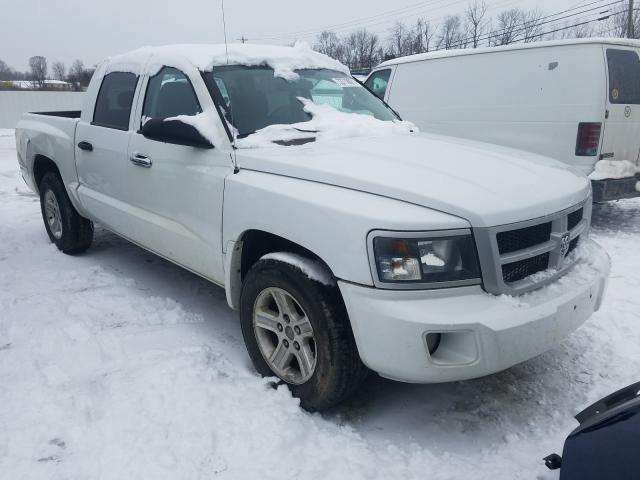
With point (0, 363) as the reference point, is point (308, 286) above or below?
above

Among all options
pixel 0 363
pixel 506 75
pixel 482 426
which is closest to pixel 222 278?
pixel 0 363

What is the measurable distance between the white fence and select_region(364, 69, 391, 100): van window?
22.1 meters

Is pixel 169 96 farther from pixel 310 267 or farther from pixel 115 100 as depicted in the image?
pixel 310 267

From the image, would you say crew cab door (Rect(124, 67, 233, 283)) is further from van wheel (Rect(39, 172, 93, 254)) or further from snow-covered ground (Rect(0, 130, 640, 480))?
van wheel (Rect(39, 172, 93, 254))

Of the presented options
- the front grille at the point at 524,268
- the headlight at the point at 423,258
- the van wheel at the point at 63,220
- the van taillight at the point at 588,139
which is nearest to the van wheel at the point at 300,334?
the headlight at the point at 423,258

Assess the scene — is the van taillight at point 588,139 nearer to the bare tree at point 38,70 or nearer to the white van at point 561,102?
the white van at point 561,102

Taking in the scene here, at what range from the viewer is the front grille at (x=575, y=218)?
2.76 meters

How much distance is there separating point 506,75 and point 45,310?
18.3 ft

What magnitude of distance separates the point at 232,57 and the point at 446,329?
2.35 metres

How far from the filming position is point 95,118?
4520 millimetres

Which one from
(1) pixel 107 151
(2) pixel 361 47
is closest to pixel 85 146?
(1) pixel 107 151

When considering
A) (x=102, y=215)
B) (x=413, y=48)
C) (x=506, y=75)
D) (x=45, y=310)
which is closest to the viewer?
(x=45, y=310)

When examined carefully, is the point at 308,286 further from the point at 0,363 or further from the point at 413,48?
the point at 413,48

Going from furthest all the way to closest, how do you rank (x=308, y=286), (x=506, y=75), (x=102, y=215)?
(x=506, y=75) → (x=102, y=215) → (x=308, y=286)
